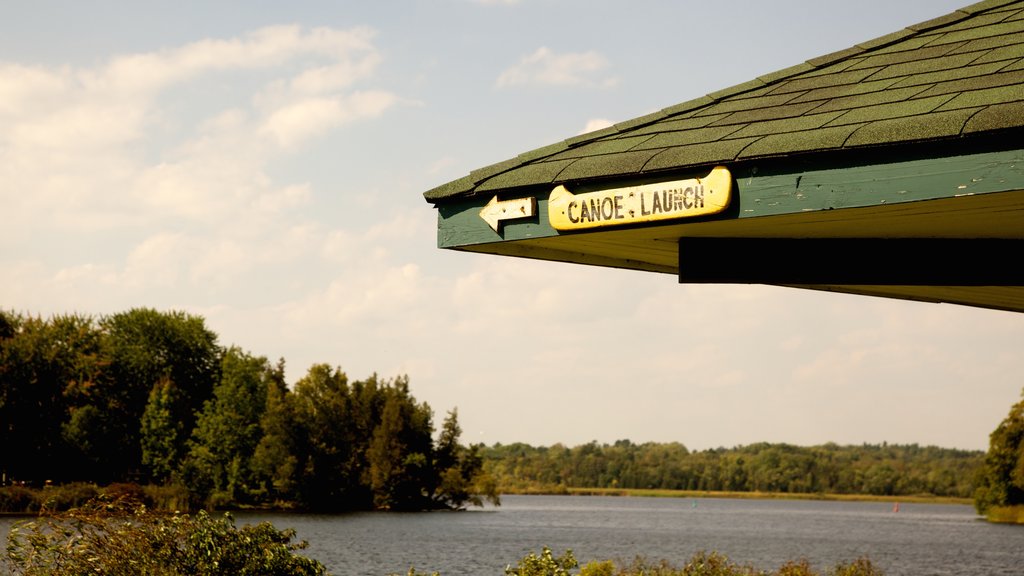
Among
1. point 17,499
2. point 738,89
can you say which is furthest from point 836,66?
point 17,499

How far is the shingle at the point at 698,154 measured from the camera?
493 cm

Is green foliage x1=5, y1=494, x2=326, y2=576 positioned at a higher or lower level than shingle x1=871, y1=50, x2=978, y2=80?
lower

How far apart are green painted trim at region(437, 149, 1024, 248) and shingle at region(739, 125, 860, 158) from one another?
0.20 feet

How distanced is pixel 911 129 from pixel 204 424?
80.6 metres

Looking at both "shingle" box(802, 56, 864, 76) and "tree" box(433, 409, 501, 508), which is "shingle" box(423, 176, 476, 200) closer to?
"shingle" box(802, 56, 864, 76)

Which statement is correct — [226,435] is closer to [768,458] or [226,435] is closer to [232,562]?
[232,562]

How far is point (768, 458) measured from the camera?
631 feet

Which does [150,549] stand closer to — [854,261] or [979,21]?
[854,261]

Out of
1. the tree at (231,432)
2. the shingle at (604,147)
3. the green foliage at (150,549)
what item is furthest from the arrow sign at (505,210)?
the tree at (231,432)

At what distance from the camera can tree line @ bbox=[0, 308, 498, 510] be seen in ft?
230

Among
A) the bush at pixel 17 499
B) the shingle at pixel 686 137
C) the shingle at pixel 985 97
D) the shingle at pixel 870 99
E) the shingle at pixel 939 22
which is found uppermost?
the shingle at pixel 939 22

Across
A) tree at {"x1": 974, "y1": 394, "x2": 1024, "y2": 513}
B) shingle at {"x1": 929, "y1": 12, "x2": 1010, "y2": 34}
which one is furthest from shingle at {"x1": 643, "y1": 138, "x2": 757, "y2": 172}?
tree at {"x1": 974, "y1": 394, "x2": 1024, "y2": 513}

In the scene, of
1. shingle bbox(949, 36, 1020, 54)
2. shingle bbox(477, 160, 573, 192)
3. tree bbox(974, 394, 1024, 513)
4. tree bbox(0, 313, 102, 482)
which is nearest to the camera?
shingle bbox(949, 36, 1020, 54)

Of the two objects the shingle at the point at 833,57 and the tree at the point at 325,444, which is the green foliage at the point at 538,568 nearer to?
the shingle at the point at 833,57
